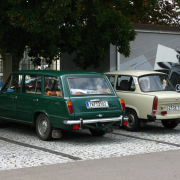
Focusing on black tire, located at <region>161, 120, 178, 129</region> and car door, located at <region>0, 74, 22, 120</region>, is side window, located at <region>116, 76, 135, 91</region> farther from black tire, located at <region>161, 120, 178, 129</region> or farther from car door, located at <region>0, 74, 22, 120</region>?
car door, located at <region>0, 74, 22, 120</region>

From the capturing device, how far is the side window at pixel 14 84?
10.5 metres

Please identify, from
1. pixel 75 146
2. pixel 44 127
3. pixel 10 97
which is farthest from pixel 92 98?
pixel 10 97

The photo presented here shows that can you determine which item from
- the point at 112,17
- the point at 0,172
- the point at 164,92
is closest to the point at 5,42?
the point at 112,17

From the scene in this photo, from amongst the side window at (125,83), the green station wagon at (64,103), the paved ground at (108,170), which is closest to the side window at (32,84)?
the green station wagon at (64,103)

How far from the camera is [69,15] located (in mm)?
13672

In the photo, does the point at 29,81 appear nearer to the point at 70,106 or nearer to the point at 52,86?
the point at 52,86

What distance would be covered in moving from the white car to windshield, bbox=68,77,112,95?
57.6 inches

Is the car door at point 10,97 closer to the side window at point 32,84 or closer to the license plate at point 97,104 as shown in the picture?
the side window at point 32,84

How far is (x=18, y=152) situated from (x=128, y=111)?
13.9 feet

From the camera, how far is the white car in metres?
10.5

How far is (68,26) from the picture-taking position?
13.9m

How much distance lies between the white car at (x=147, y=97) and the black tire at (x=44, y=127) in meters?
2.85

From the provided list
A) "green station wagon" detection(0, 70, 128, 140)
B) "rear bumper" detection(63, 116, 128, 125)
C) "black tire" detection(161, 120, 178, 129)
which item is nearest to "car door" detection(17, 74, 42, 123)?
"green station wagon" detection(0, 70, 128, 140)

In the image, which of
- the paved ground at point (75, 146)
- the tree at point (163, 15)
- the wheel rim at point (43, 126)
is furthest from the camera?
the tree at point (163, 15)
